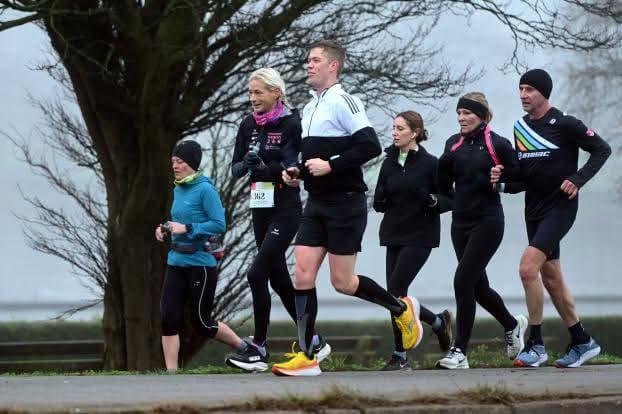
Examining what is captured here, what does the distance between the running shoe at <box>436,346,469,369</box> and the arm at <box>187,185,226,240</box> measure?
1.95 metres

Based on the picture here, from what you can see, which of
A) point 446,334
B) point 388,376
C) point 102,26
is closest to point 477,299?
point 446,334

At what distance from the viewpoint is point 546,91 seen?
9.47 meters

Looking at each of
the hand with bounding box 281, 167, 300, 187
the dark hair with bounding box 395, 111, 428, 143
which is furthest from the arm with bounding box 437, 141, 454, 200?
the hand with bounding box 281, 167, 300, 187

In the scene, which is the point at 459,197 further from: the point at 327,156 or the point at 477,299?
the point at 327,156

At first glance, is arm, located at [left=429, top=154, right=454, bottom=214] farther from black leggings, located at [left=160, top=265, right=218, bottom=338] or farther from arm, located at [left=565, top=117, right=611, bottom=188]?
black leggings, located at [left=160, top=265, right=218, bottom=338]

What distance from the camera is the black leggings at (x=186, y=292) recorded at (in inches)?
378

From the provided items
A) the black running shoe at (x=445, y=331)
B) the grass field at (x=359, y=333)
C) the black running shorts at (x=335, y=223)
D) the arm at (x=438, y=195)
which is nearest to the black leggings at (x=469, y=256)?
the arm at (x=438, y=195)

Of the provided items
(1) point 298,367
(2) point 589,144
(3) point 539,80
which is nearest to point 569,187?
(2) point 589,144

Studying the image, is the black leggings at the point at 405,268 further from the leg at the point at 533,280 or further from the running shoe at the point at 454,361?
the leg at the point at 533,280

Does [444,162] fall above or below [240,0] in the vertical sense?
below

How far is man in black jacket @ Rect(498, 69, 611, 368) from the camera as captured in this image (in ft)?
30.3

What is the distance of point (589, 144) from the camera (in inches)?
367

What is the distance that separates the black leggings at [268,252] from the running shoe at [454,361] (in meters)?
1.35

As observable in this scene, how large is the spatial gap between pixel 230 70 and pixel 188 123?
85cm
